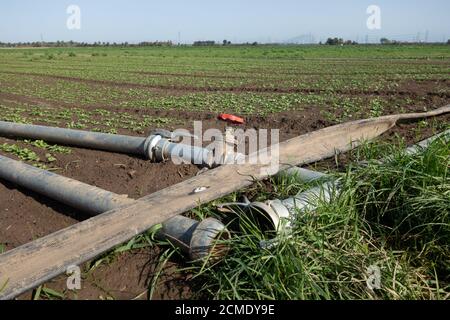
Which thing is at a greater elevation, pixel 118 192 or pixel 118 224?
pixel 118 224

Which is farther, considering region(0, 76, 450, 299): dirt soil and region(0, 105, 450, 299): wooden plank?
region(0, 76, 450, 299): dirt soil

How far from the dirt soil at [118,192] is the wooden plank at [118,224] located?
8.1 inches

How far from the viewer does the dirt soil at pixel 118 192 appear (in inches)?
88.8

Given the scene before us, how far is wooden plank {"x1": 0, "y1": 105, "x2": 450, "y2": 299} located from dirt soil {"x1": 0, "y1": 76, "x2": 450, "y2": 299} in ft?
0.68

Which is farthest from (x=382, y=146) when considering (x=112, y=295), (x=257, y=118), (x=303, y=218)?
(x=257, y=118)

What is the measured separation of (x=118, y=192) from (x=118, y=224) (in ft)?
4.24

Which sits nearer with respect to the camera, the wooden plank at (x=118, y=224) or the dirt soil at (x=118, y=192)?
the wooden plank at (x=118, y=224)

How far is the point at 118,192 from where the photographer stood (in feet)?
12.1

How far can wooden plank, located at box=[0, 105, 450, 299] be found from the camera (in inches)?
80.0

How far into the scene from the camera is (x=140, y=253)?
8.34ft

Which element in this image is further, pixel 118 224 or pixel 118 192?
pixel 118 192

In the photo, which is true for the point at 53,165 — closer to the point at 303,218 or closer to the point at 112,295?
the point at 112,295

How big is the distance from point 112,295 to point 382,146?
271 centimetres

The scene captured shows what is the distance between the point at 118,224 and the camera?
2.46 meters
